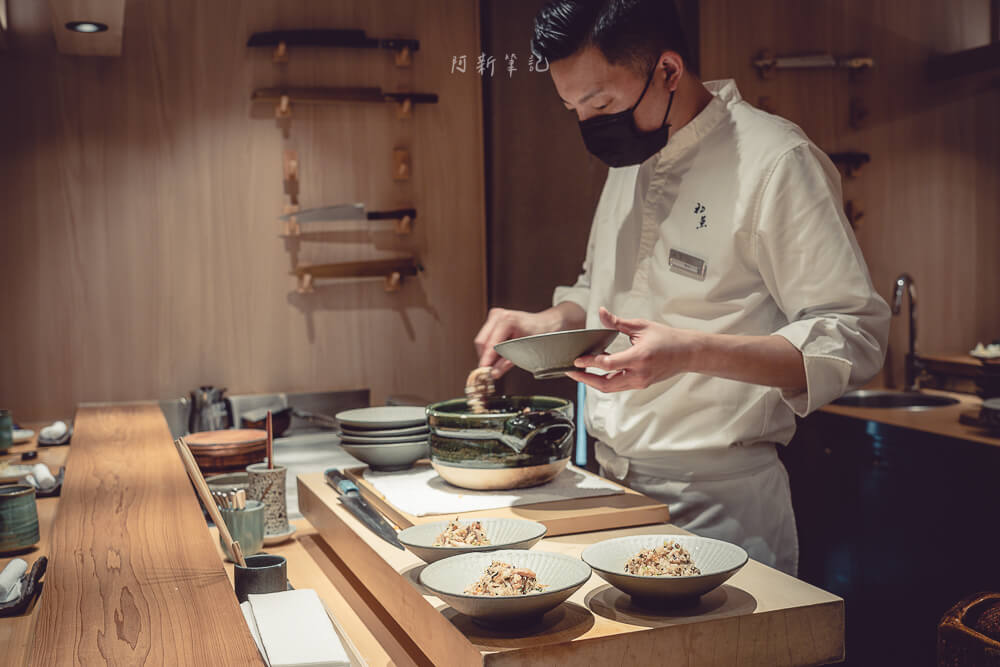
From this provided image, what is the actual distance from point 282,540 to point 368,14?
2.75 metres

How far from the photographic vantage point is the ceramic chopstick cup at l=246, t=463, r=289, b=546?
72.2 inches

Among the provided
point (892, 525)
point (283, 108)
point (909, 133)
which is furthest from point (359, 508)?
point (909, 133)

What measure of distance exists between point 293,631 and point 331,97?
3.02 metres

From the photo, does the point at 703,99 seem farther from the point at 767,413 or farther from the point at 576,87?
the point at 767,413

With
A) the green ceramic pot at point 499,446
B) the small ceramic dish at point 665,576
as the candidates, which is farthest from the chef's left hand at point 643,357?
the small ceramic dish at point 665,576

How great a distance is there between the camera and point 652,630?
42.0 inches

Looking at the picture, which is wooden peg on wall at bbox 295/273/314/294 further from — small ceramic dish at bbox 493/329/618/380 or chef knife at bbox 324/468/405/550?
small ceramic dish at bbox 493/329/618/380

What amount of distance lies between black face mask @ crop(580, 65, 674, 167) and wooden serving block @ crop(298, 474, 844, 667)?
876 mm

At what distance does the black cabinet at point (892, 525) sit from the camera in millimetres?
2988

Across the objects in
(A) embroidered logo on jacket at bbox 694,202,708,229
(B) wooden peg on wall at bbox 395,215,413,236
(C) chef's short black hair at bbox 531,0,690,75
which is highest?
(C) chef's short black hair at bbox 531,0,690,75

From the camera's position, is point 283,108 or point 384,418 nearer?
point 384,418

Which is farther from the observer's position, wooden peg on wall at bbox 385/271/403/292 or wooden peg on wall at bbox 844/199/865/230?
wooden peg on wall at bbox 844/199/865/230

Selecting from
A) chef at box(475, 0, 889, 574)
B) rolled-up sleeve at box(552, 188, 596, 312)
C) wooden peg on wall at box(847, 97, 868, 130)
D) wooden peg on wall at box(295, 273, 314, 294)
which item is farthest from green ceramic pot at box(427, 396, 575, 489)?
wooden peg on wall at box(847, 97, 868, 130)

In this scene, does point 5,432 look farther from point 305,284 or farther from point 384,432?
point 384,432
